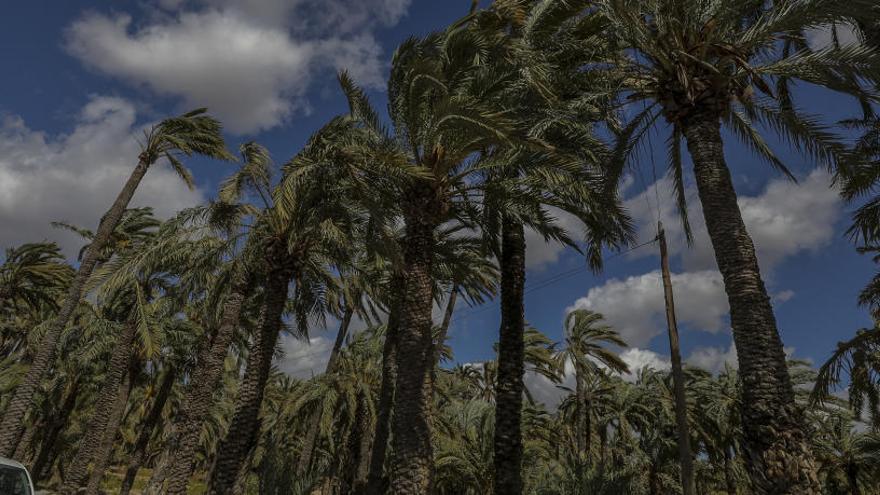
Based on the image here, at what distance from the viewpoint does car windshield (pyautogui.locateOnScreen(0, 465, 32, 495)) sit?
6.18 metres

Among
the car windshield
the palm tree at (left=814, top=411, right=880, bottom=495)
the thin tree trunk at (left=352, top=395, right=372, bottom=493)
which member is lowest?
the car windshield

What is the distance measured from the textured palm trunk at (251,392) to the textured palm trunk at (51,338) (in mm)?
5262

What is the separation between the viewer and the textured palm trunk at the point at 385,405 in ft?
49.1

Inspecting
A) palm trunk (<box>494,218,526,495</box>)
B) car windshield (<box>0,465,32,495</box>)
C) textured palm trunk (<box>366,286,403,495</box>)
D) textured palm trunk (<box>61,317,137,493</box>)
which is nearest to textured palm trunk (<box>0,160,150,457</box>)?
textured palm trunk (<box>61,317,137,493</box>)

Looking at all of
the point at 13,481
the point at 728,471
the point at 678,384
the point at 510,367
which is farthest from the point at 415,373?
the point at 728,471

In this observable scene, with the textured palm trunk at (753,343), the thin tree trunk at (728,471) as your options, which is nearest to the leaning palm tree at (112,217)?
the textured palm trunk at (753,343)

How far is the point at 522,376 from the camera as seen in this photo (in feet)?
40.3

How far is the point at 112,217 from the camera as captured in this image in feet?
51.7

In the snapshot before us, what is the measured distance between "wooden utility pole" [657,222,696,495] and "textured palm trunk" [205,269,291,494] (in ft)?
37.6

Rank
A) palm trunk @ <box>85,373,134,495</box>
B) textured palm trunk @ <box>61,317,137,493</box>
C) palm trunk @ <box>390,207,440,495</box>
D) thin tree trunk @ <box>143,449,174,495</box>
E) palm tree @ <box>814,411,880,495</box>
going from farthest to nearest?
thin tree trunk @ <box>143,449,174,495</box> < palm tree @ <box>814,411,880,495</box> < palm trunk @ <box>85,373,134,495</box> < textured palm trunk @ <box>61,317,137,493</box> < palm trunk @ <box>390,207,440,495</box>

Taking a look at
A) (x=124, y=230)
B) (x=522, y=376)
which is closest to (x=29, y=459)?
(x=124, y=230)

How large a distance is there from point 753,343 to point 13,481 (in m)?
10.4

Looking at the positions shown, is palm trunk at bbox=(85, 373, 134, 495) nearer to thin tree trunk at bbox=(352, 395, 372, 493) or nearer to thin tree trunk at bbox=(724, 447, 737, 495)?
thin tree trunk at bbox=(352, 395, 372, 493)

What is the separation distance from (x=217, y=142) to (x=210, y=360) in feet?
24.0
